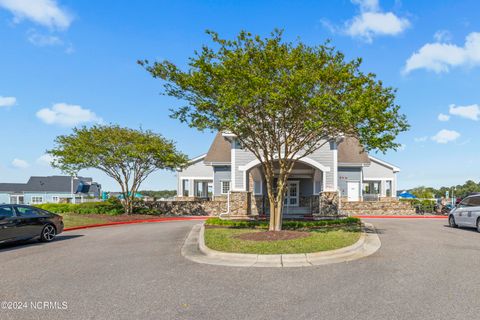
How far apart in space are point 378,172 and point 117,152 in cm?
2650

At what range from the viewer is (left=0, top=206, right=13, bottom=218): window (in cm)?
1146

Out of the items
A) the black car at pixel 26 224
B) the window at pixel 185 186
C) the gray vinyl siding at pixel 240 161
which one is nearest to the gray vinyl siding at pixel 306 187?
the gray vinyl siding at pixel 240 161

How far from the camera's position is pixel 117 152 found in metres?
23.0

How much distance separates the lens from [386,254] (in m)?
9.81

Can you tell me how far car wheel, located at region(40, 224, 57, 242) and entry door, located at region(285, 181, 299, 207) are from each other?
1745 centimetres

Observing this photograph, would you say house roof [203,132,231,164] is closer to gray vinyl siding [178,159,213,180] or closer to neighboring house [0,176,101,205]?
gray vinyl siding [178,159,213,180]

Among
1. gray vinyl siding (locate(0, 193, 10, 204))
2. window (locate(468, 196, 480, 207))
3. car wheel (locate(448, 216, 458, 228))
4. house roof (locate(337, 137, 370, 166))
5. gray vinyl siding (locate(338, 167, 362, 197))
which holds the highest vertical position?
house roof (locate(337, 137, 370, 166))

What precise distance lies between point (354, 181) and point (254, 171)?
970cm

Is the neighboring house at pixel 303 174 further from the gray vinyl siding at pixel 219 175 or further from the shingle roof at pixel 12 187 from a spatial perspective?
the shingle roof at pixel 12 187

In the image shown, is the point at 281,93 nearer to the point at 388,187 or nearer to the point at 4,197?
the point at 388,187

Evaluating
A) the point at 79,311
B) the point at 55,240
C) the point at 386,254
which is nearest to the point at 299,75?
the point at 386,254

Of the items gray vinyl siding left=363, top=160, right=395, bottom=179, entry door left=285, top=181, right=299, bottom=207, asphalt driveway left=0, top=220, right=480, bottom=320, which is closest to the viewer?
asphalt driveway left=0, top=220, right=480, bottom=320

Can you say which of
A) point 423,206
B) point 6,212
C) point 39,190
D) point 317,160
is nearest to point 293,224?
point 317,160

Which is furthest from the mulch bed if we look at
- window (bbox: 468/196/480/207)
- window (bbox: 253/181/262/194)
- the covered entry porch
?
window (bbox: 253/181/262/194)
